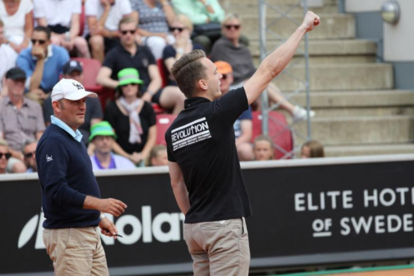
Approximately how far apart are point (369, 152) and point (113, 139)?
391 cm

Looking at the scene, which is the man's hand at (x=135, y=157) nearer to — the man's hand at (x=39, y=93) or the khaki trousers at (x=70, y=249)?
the man's hand at (x=39, y=93)

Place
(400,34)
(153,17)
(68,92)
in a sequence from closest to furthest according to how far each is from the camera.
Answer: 1. (68,92)
2. (153,17)
3. (400,34)

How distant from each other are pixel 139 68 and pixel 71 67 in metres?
1.13

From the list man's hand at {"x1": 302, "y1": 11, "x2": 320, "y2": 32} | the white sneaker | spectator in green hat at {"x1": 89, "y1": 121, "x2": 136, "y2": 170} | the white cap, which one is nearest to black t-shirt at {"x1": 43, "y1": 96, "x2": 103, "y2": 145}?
spectator in green hat at {"x1": 89, "y1": 121, "x2": 136, "y2": 170}

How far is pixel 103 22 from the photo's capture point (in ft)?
37.0

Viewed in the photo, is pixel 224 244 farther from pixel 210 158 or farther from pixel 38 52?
pixel 38 52

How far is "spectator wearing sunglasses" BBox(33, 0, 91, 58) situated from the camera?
35.8ft

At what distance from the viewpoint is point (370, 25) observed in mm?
13375

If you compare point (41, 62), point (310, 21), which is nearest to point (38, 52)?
point (41, 62)

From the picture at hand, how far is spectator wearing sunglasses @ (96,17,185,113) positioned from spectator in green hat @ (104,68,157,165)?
1.34 feet

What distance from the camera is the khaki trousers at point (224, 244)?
15.3 feet

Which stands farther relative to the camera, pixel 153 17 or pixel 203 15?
pixel 203 15

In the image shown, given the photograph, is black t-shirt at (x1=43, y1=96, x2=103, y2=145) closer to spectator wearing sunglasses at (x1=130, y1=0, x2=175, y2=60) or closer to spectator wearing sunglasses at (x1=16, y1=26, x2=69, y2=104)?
spectator wearing sunglasses at (x1=16, y1=26, x2=69, y2=104)

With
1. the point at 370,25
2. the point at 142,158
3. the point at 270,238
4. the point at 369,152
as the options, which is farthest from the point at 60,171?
the point at 370,25
